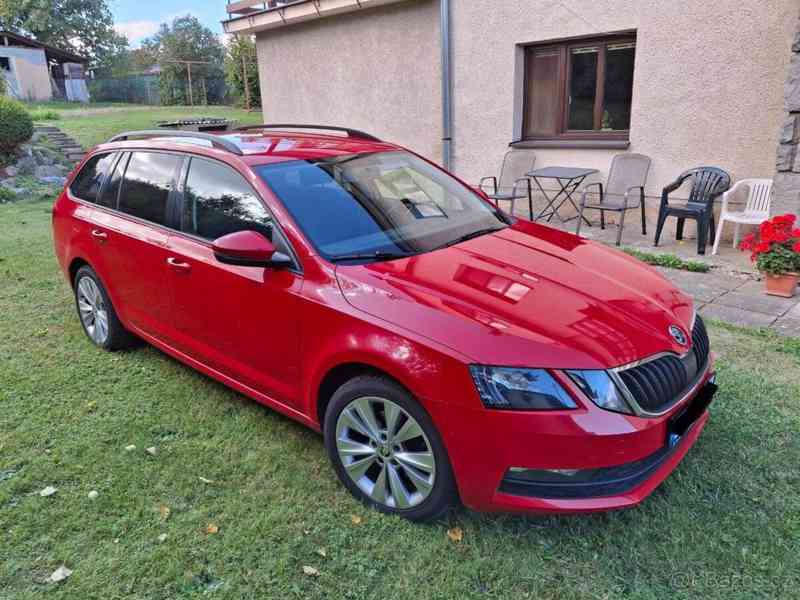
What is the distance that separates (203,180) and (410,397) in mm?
1813

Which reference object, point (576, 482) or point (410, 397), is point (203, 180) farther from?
point (576, 482)

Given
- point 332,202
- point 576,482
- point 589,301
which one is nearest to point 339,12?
point 332,202

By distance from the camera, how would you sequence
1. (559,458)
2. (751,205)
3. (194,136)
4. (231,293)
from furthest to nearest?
(751,205)
(194,136)
(231,293)
(559,458)

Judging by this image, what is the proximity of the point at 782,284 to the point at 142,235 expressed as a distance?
500 centimetres

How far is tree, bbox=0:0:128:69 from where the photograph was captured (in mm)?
46562

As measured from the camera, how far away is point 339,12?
9828 mm

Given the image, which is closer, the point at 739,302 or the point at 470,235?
the point at 470,235

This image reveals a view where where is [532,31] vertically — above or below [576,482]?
above

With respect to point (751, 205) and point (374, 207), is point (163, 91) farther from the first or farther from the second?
point (374, 207)

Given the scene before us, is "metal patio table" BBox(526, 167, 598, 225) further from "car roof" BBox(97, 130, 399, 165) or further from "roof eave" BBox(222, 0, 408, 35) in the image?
"car roof" BBox(97, 130, 399, 165)

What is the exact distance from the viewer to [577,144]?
25.7 ft

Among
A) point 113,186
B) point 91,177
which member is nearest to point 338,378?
point 113,186

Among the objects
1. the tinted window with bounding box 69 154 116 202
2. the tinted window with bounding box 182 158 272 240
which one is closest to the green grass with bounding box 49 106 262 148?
the tinted window with bounding box 69 154 116 202

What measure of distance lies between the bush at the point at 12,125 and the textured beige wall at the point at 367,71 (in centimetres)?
631
